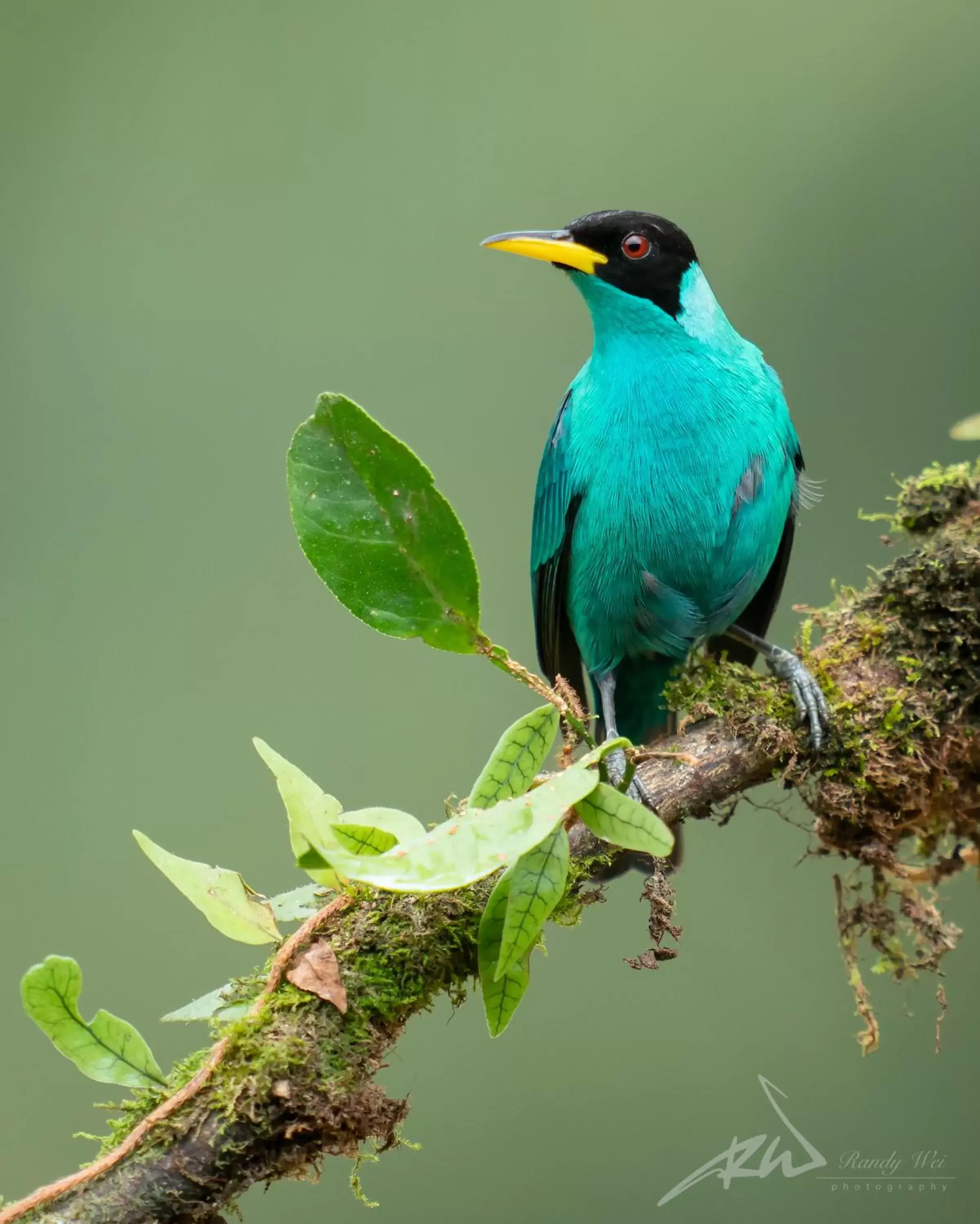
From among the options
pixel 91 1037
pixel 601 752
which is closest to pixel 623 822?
pixel 601 752

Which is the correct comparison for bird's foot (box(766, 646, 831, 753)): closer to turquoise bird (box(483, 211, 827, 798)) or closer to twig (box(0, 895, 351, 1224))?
turquoise bird (box(483, 211, 827, 798))

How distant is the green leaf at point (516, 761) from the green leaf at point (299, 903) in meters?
0.36

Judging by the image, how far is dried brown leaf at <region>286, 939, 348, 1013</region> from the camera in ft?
7.06

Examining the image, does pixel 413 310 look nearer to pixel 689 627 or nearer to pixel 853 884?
pixel 689 627

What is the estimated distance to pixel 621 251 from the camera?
12.0ft

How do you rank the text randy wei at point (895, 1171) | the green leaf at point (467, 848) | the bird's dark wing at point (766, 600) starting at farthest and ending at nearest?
the text randy wei at point (895, 1171) → the bird's dark wing at point (766, 600) → the green leaf at point (467, 848)

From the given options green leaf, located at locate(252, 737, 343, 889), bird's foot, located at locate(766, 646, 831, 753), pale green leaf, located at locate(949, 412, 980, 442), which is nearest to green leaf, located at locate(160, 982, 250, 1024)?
green leaf, located at locate(252, 737, 343, 889)

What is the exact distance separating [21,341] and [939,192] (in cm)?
Result: 483

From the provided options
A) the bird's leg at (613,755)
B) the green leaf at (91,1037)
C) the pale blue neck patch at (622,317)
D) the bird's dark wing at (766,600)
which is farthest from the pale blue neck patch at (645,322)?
the green leaf at (91,1037)

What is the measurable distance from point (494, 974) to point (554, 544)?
1.76 metres

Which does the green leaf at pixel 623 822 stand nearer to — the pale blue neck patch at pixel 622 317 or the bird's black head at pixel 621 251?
the pale blue neck patch at pixel 622 317

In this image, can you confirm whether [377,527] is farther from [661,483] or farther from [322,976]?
[661,483]

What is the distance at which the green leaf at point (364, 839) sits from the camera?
2.04 metres

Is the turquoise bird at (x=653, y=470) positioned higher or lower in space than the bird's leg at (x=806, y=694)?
higher
